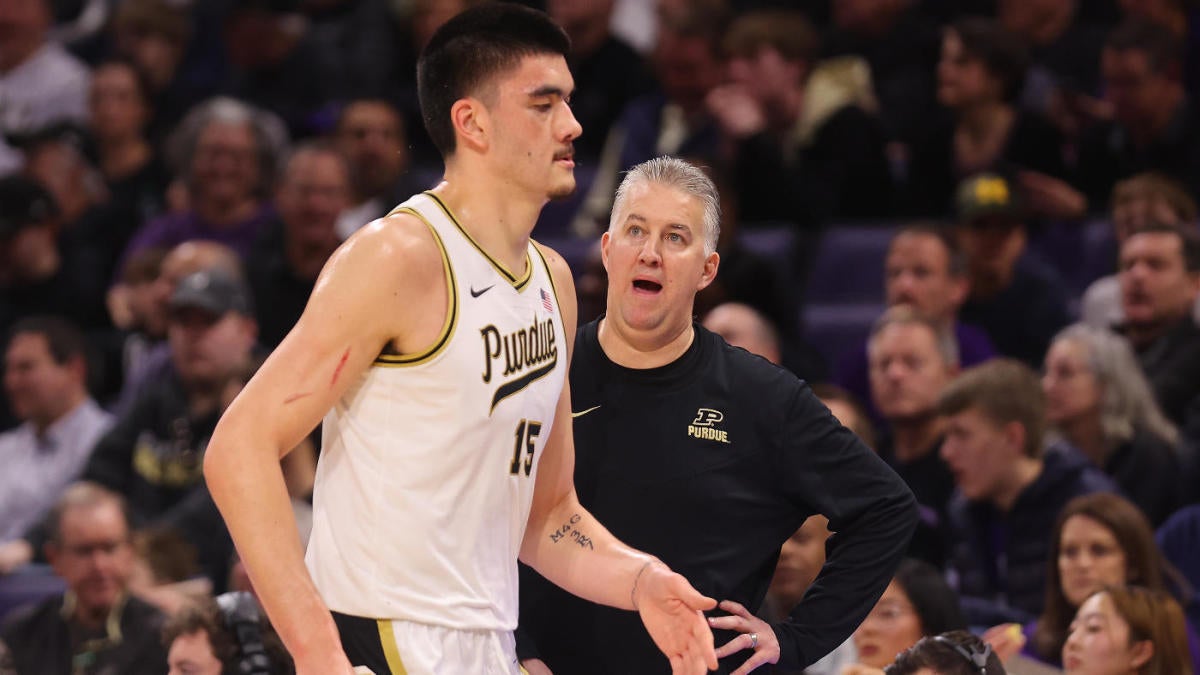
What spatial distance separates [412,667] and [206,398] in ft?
14.2

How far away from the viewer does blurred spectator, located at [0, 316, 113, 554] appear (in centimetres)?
769

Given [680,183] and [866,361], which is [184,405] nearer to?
[866,361]

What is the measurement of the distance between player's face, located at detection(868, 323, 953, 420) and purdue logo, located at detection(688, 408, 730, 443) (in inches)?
114

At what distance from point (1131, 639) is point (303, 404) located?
288 cm

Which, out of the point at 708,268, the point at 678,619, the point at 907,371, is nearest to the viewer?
the point at 678,619

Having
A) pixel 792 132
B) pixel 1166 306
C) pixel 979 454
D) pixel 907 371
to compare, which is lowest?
pixel 979 454

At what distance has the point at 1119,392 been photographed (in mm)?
6410

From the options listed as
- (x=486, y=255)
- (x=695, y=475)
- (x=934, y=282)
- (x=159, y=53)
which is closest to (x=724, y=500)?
(x=695, y=475)

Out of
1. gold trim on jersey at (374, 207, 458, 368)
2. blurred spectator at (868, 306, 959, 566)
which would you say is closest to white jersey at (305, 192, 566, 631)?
gold trim on jersey at (374, 207, 458, 368)

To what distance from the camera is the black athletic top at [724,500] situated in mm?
3689

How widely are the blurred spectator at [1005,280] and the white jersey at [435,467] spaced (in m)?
4.58

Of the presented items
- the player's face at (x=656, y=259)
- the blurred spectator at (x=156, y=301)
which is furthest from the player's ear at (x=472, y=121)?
the blurred spectator at (x=156, y=301)

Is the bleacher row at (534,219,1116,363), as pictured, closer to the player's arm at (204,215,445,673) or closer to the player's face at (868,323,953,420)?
the player's face at (868,323,953,420)

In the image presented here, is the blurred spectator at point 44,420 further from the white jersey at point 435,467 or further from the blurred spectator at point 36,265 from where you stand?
the white jersey at point 435,467
